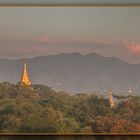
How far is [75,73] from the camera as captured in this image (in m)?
6.96

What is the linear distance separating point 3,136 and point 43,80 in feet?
3.81

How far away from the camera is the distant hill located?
6.95m

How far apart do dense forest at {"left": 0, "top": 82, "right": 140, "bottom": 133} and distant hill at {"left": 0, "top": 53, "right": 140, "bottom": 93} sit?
0.14 m

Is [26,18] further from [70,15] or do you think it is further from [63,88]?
[63,88]

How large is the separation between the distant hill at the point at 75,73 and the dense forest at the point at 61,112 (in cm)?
14

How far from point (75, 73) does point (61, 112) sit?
2.31 feet

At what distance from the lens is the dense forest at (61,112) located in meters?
6.89

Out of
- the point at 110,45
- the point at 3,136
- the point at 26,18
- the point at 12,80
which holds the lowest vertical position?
the point at 3,136

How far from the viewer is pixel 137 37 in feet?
23.0

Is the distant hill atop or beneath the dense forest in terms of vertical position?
atop

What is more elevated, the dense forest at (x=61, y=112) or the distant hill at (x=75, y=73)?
the distant hill at (x=75, y=73)

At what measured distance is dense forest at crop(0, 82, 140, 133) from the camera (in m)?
6.89

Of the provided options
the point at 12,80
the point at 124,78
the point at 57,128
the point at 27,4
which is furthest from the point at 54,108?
the point at 27,4

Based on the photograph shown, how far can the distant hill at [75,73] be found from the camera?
6945mm
